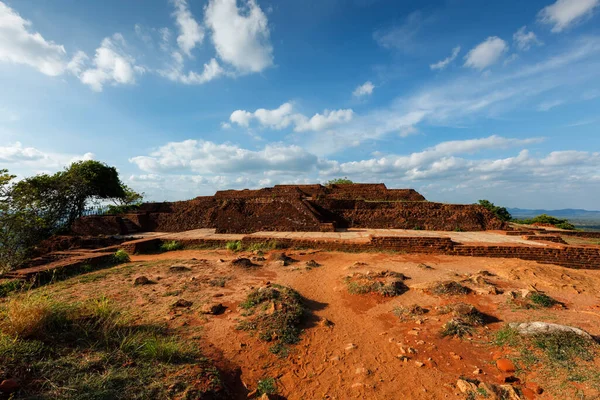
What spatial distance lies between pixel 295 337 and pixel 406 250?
706 cm

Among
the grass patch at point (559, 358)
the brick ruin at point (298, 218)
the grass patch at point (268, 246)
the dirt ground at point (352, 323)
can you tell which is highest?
the brick ruin at point (298, 218)

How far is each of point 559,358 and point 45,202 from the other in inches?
745

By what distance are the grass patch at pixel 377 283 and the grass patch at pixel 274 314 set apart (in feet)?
4.81

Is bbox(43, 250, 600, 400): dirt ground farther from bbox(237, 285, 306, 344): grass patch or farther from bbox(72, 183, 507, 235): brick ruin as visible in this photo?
bbox(72, 183, 507, 235): brick ruin

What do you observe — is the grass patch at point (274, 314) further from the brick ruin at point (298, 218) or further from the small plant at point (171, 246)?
the brick ruin at point (298, 218)

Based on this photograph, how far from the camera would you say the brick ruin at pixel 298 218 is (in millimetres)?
13047

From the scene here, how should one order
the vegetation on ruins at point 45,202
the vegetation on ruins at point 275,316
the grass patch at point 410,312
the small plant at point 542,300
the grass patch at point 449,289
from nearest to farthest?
the vegetation on ruins at point 275,316 < the grass patch at point 410,312 < the small plant at point 542,300 < the grass patch at point 449,289 < the vegetation on ruins at point 45,202

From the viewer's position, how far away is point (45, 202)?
41.8 ft

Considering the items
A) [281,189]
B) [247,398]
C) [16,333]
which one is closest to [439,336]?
[247,398]

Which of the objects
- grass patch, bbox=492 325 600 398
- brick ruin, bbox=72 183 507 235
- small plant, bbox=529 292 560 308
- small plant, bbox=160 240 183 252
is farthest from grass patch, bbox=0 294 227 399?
brick ruin, bbox=72 183 507 235

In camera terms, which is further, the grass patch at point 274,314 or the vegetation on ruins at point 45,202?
the vegetation on ruins at point 45,202

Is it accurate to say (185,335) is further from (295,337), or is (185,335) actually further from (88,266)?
(88,266)

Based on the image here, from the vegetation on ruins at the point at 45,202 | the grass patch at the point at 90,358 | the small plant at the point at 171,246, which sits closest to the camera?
the grass patch at the point at 90,358

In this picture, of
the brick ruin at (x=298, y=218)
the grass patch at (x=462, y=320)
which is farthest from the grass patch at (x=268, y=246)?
the grass patch at (x=462, y=320)
